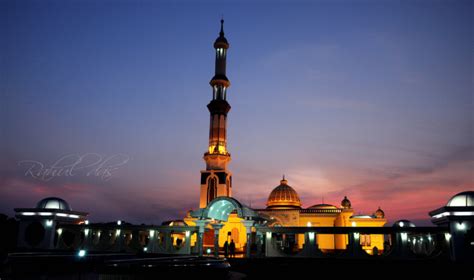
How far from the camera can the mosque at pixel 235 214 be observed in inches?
2114

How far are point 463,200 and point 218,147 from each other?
39.0m

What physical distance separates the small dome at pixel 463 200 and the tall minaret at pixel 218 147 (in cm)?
3514

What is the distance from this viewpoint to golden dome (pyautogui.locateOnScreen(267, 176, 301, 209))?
58.8m

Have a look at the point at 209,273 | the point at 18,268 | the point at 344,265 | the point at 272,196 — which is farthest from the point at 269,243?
the point at 272,196

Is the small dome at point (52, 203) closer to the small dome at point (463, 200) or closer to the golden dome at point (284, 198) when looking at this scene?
the golden dome at point (284, 198)

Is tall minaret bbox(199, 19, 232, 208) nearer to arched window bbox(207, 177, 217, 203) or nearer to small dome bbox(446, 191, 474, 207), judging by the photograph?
arched window bbox(207, 177, 217, 203)

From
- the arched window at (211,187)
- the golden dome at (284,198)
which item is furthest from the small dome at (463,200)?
the arched window at (211,187)

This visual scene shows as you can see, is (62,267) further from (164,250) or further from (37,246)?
(37,246)

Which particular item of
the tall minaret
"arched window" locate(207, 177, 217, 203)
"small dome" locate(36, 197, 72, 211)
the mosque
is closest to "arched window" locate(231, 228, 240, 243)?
the mosque

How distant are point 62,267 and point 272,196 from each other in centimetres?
4288

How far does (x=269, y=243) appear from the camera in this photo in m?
33.1

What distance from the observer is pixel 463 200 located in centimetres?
2886

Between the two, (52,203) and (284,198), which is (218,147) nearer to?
(284,198)

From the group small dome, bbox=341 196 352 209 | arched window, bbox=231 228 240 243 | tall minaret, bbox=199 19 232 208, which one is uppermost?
tall minaret, bbox=199 19 232 208
